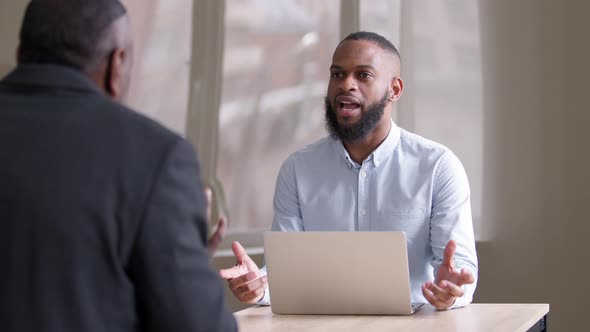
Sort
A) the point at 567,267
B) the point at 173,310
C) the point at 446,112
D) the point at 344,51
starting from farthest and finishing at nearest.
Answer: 1. the point at 446,112
2. the point at 567,267
3. the point at 344,51
4. the point at 173,310

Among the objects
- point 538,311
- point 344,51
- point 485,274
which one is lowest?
point 485,274

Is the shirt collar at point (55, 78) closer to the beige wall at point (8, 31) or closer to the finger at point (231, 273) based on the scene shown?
the finger at point (231, 273)

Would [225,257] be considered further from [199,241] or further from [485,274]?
[199,241]

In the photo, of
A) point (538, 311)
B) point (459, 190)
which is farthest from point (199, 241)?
point (459, 190)

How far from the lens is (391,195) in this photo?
9.87ft

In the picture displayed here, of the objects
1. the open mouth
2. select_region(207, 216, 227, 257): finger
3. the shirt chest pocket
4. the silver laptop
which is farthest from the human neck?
select_region(207, 216, 227, 257): finger

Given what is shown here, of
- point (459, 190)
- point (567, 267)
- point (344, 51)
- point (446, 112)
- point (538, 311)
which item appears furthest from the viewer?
point (446, 112)

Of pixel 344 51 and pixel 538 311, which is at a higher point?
pixel 344 51

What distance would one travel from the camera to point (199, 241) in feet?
3.97

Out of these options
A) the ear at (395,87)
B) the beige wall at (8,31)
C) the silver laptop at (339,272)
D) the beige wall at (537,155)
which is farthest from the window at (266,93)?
the silver laptop at (339,272)

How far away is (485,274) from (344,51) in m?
2.10

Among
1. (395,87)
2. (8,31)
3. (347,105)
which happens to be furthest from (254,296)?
(8,31)

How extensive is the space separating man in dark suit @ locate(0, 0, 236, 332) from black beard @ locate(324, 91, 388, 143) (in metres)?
1.89

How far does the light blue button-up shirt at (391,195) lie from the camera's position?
9.54 ft
